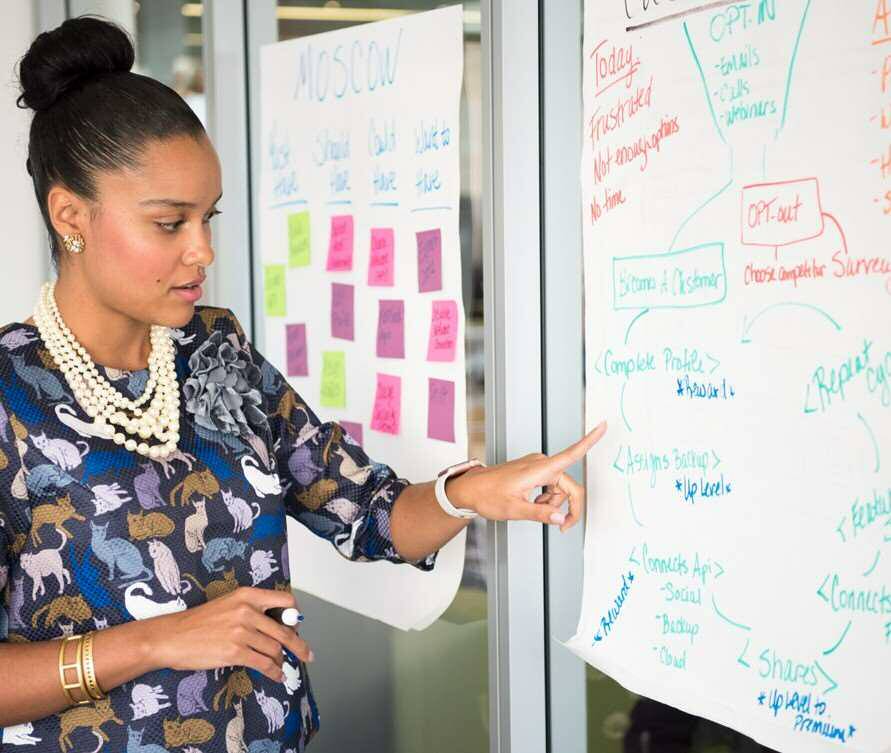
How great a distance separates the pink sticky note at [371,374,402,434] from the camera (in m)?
1.88

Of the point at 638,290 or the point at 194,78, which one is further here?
the point at 194,78

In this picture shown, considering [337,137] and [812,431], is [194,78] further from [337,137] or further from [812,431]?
[812,431]

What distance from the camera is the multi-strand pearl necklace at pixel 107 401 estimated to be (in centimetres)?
140

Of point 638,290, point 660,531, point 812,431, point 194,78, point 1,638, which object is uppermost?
point 194,78

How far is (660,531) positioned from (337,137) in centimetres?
98

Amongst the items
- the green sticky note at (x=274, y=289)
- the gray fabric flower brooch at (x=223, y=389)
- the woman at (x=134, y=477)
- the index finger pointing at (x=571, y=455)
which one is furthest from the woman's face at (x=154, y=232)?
the green sticky note at (x=274, y=289)

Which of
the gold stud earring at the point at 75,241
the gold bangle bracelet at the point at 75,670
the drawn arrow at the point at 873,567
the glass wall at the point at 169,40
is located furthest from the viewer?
the glass wall at the point at 169,40

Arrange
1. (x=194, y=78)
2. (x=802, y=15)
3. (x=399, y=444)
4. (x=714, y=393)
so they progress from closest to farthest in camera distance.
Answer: (x=802, y=15)
(x=714, y=393)
(x=399, y=444)
(x=194, y=78)

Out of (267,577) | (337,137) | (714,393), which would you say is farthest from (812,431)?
(337,137)

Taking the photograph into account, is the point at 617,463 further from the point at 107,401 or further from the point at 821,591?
the point at 107,401

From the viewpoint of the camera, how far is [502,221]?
1578mm

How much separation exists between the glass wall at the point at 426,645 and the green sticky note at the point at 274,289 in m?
0.45

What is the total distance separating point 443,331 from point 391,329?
0.16 metres

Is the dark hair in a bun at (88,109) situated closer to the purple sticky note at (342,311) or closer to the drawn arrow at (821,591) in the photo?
the purple sticky note at (342,311)
